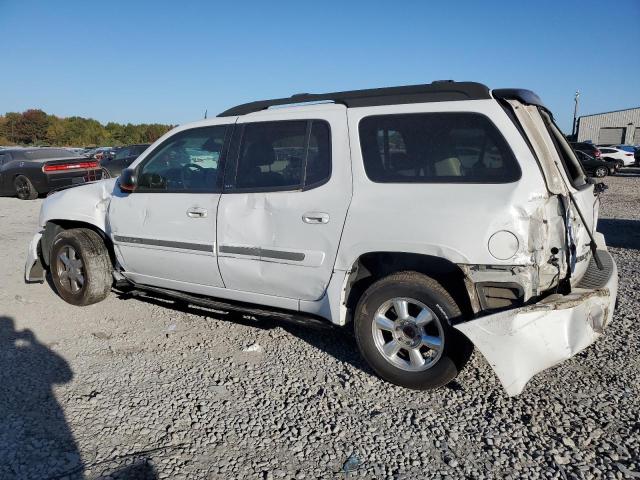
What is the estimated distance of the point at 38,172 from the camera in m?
13.7

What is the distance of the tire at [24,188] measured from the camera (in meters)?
13.9

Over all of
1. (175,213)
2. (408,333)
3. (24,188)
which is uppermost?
(175,213)

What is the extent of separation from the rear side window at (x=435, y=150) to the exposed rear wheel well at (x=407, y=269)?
0.53 metres

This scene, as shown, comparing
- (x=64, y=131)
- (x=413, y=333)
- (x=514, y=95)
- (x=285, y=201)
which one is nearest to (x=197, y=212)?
(x=285, y=201)

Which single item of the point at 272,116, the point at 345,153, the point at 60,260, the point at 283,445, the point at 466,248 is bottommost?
the point at 283,445

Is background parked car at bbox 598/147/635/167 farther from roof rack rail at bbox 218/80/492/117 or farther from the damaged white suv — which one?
roof rack rail at bbox 218/80/492/117

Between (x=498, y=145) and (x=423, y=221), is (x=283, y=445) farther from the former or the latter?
(x=498, y=145)

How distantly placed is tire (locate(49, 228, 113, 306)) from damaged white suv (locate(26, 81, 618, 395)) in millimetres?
774

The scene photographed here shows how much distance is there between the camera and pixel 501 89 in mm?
3041

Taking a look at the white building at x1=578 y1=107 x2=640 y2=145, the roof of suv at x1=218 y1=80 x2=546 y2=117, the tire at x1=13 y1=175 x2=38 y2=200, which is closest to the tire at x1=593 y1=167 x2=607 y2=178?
the roof of suv at x1=218 y1=80 x2=546 y2=117

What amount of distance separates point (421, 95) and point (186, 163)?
2.18 metres

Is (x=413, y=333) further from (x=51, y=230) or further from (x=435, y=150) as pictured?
(x=51, y=230)

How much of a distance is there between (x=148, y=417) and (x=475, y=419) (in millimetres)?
2021

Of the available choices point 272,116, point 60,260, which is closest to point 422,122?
point 272,116
